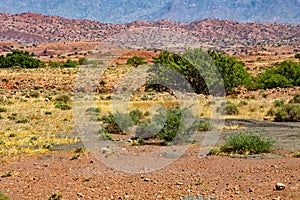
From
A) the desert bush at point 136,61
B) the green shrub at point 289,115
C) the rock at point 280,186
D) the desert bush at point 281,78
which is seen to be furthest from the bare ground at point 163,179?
the desert bush at point 136,61

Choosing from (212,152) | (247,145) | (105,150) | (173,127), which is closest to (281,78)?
(173,127)

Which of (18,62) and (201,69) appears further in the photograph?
(18,62)

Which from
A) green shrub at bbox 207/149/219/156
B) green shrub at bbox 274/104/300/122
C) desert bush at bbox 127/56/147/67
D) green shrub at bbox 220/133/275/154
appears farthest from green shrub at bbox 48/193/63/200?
desert bush at bbox 127/56/147/67

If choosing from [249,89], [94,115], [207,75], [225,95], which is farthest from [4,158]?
[249,89]

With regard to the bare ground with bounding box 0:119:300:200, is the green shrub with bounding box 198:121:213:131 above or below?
above

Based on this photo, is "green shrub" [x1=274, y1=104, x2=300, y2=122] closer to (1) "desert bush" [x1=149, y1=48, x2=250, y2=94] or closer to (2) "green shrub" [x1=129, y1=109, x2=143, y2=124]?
(2) "green shrub" [x1=129, y1=109, x2=143, y2=124]

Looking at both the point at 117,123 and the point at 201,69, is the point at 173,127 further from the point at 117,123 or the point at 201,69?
the point at 201,69

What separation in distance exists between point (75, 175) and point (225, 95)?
29111mm

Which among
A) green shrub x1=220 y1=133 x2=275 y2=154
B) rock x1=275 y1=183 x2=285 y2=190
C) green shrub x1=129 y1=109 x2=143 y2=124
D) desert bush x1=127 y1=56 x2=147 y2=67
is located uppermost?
desert bush x1=127 y1=56 x2=147 y2=67

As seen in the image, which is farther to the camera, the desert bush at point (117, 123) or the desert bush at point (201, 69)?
the desert bush at point (201, 69)

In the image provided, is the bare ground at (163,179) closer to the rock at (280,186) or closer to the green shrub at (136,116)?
the rock at (280,186)

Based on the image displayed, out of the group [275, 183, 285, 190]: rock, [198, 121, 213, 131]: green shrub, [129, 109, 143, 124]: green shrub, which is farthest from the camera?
[129, 109, 143, 124]: green shrub

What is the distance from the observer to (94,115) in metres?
27.8

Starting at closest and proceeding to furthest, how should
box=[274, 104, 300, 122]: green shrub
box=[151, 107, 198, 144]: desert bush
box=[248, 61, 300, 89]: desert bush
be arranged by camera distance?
1. box=[151, 107, 198, 144]: desert bush
2. box=[274, 104, 300, 122]: green shrub
3. box=[248, 61, 300, 89]: desert bush
